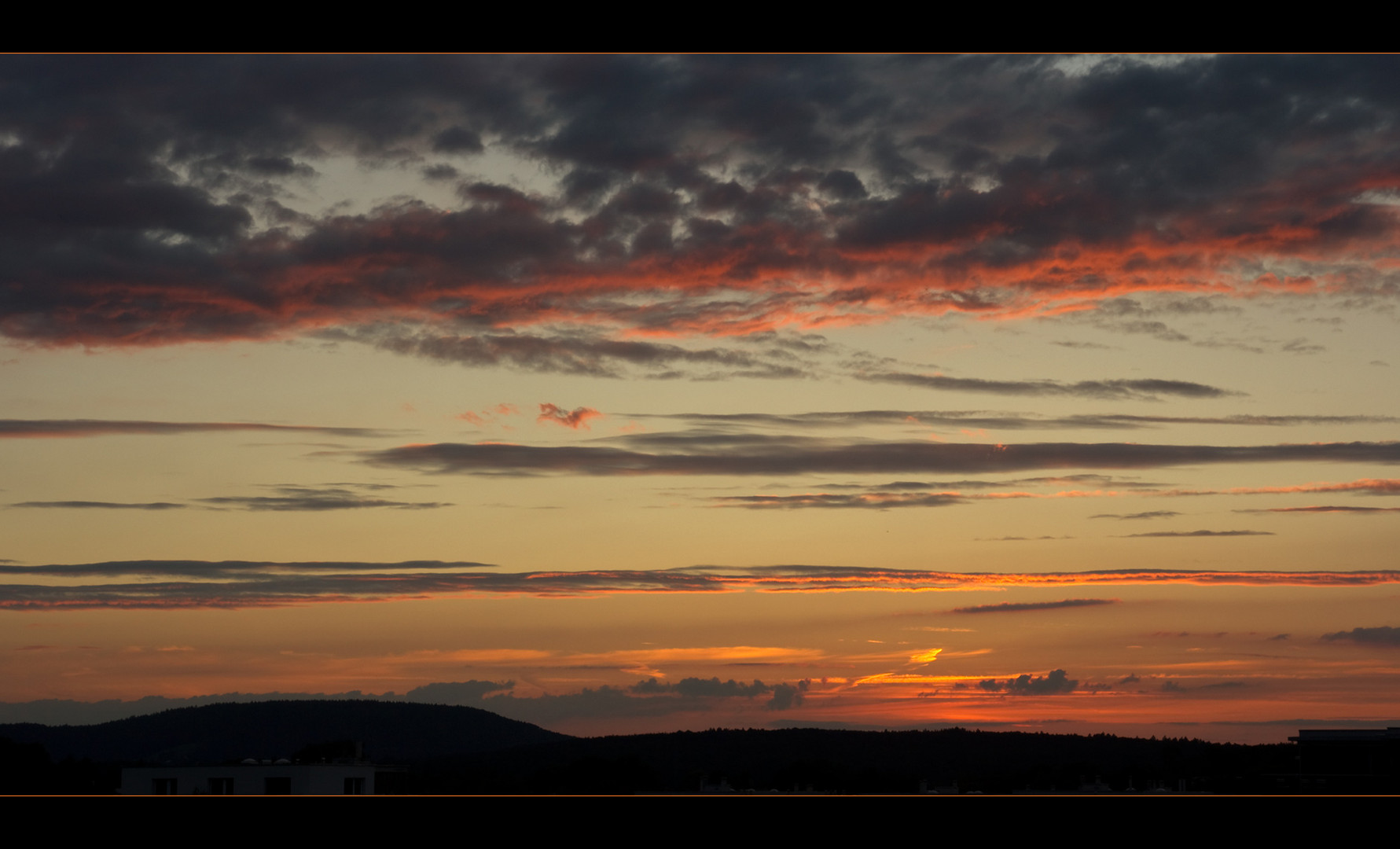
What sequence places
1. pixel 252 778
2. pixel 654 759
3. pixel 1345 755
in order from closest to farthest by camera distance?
1. pixel 252 778
2. pixel 1345 755
3. pixel 654 759

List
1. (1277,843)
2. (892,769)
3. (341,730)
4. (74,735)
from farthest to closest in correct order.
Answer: (341,730) → (74,735) → (892,769) → (1277,843)

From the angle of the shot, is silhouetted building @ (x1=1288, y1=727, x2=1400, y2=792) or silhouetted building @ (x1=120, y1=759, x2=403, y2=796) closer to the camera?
silhouetted building @ (x1=120, y1=759, x2=403, y2=796)

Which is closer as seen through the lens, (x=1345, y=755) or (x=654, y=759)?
(x=1345, y=755)

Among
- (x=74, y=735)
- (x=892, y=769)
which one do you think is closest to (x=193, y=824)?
(x=892, y=769)

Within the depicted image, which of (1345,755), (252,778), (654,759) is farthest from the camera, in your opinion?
(654,759)

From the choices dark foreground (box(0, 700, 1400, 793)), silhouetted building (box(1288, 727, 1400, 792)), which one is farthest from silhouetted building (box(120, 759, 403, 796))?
silhouetted building (box(1288, 727, 1400, 792))

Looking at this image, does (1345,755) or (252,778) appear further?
(1345,755)

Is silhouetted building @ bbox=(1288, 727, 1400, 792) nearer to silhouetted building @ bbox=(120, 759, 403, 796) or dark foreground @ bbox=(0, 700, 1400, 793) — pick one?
dark foreground @ bbox=(0, 700, 1400, 793)

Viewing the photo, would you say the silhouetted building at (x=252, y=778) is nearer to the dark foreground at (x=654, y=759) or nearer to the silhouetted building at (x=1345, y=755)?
the dark foreground at (x=654, y=759)

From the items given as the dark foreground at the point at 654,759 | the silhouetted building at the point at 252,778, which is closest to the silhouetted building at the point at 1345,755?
the dark foreground at the point at 654,759

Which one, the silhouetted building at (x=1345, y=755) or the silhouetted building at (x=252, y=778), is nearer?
the silhouetted building at (x=252, y=778)
